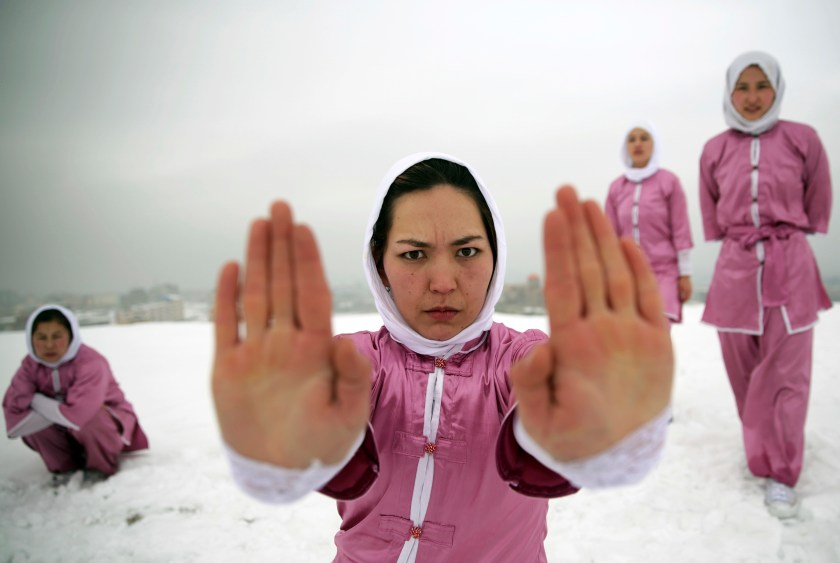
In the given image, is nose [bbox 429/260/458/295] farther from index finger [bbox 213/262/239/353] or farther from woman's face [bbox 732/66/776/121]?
woman's face [bbox 732/66/776/121]

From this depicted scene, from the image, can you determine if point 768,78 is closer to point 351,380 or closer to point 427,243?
point 427,243

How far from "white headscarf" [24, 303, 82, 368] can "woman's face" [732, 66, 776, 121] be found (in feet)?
13.4

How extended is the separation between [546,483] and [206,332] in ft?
23.2

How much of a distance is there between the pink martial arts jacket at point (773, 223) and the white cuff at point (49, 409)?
377cm

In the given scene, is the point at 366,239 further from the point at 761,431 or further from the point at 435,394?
the point at 761,431

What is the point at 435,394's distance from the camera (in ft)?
3.44

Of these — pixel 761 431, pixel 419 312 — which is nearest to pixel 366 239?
pixel 419 312

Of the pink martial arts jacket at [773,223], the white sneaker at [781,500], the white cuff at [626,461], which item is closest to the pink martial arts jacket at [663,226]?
the pink martial arts jacket at [773,223]

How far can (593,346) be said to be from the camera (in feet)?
2.28

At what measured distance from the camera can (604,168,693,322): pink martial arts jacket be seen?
3.57m

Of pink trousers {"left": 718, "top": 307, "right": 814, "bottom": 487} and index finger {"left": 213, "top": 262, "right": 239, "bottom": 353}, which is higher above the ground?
index finger {"left": 213, "top": 262, "right": 239, "bottom": 353}

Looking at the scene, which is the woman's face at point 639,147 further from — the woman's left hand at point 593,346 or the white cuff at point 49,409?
the white cuff at point 49,409

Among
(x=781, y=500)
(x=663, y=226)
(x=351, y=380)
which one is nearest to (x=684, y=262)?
(x=663, y=226)

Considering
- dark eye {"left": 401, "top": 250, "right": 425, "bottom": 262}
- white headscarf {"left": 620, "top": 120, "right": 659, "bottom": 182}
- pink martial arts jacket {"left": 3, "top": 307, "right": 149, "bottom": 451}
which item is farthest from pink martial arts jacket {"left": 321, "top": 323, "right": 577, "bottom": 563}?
white headscarf {"left": 620, "top": 120, "right": 659, "bottom": 182}
